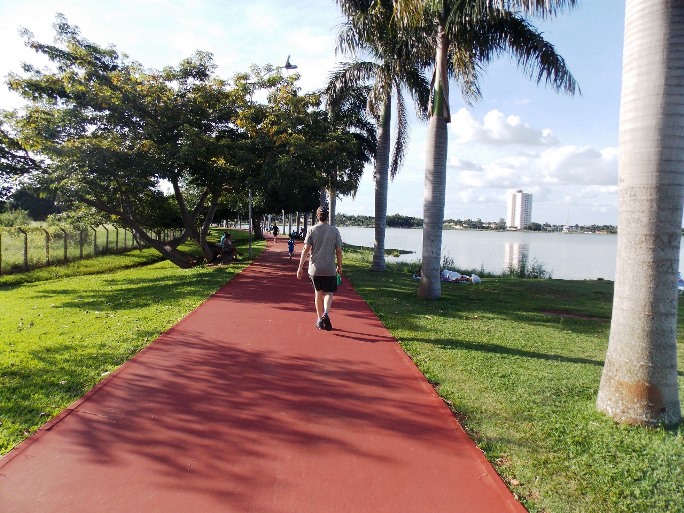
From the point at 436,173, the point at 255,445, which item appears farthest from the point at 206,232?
the point at 255,445

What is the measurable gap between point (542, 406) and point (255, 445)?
99.4 inches

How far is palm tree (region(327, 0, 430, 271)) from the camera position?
11281 millimetres

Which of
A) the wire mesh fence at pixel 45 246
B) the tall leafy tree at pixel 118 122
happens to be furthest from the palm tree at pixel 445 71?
the wire mesh fence at pixel 45 246

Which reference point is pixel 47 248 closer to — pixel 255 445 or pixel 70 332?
pixel 70 332

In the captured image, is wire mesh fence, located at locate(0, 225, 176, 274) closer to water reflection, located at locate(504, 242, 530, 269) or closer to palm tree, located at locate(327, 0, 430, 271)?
palm tree, located at locate(327, 0, 430, 271)

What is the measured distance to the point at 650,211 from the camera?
3.75m

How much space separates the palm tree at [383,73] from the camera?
11.3 meters

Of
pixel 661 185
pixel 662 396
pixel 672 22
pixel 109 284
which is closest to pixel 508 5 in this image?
pixel 672 22

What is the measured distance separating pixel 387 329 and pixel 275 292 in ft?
14.0

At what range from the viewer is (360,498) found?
2.76 m

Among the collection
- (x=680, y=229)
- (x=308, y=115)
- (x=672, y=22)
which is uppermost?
(x=308, y=115)

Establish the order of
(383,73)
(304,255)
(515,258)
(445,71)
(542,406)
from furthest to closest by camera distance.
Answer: (515,258) < (383,73) < (445,71) < (304,255) < (542,406)

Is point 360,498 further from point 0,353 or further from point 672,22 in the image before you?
point 0,353

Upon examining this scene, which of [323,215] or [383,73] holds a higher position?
[383,73]
